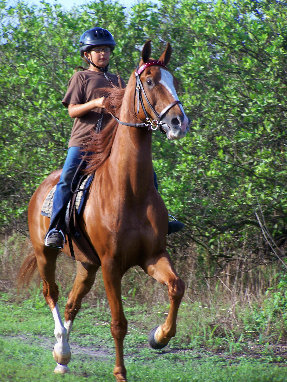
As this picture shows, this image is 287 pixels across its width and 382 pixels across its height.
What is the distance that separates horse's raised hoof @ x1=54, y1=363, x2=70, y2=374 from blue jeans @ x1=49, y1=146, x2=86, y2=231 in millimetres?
1403

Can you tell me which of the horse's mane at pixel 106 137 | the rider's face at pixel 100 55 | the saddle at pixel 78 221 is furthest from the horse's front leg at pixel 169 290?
the rider's face at pixel 100 55

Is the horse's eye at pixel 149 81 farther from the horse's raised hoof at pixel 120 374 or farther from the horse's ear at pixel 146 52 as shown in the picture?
the horse's raised hoof at pixel 120 374

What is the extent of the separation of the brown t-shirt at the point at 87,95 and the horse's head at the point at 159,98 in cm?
87

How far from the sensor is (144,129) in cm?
525

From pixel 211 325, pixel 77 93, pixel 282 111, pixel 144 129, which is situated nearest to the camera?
pixel 144 129

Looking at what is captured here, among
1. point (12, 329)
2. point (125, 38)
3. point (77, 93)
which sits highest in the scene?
point (125, 38)

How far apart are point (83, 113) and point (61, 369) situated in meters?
2.55

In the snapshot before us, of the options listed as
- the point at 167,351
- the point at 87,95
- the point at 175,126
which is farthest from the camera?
the point at 167,351

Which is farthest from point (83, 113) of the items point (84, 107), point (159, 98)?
point (159, 98)

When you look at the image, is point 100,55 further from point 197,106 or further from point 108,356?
point 108,356

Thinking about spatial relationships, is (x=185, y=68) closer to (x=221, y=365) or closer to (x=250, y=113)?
(x=250, y=113)

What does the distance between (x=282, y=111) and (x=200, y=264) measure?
262 centimetres

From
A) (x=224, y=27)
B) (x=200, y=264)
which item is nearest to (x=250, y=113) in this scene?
(x=224, y=27)

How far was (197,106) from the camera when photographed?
8.55 meters
